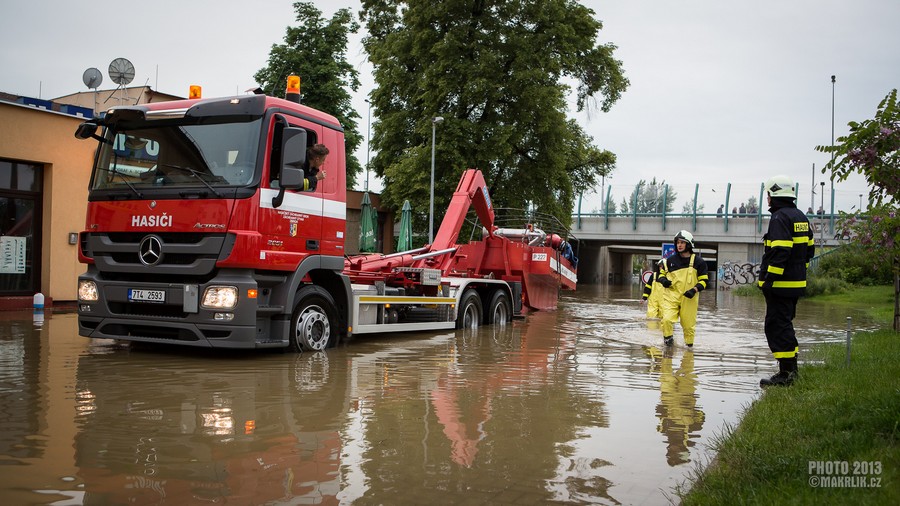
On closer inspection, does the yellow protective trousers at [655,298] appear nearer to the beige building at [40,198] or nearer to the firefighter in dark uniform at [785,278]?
the firefighter in dark uniform at [785,278]

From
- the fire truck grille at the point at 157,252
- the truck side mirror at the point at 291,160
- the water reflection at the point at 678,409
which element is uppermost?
the truck side mirror at the point at 291,160

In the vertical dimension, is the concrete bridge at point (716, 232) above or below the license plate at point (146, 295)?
above

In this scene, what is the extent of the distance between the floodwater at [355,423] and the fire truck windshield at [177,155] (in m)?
2.02

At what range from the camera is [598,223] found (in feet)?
176

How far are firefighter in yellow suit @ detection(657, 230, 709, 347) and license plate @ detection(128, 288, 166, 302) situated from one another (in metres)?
6.93

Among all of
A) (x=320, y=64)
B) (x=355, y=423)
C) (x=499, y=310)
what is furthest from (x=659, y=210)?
(x=355, y=423)

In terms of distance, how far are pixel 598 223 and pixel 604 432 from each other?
48.8 m

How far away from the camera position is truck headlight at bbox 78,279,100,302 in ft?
29.7

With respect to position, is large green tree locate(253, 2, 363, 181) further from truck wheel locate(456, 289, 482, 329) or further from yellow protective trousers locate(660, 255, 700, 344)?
yellow protective trousers locate(660, 255, 700, 344)

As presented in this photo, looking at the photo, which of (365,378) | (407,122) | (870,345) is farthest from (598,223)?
(365,378)

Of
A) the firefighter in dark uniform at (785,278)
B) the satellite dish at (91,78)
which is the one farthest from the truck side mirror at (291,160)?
the satellite dish at (91,78)

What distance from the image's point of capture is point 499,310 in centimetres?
1538

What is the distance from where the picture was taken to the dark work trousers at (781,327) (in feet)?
24.9

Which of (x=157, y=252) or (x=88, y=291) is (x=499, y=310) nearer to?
(x=157, y=252)
